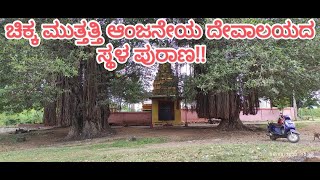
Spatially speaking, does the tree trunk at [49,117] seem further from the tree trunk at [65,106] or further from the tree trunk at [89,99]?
the tree trunk at [89,99]

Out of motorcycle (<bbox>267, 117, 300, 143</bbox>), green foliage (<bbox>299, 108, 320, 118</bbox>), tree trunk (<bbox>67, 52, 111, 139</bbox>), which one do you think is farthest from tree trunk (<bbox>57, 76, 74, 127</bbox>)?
green foliage (<bbox>299, 108, 320, 118</bbox>)

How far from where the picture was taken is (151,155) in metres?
8.71

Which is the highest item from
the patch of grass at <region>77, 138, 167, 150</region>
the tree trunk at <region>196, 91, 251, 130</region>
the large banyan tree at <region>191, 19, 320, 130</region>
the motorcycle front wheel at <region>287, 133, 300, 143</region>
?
the large banyan tree at <region>191, 19, 320, 130</region>

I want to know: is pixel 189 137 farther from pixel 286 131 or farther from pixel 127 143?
pixel 286 131

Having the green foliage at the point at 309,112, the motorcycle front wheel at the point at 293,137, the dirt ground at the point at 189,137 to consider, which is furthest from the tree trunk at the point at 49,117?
the green foliage at the point at 309,112

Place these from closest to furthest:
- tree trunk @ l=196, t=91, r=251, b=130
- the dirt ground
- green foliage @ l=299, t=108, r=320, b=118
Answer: the dirt ground < tree trunk @ l=196, t=91, r=251, b=130 < green foliage @ l=299, t=108, r=320, b=118

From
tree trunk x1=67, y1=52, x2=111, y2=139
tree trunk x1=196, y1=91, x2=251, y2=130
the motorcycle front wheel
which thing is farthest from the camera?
tree trunk x1=196, y1=91, x2=251, y2=130

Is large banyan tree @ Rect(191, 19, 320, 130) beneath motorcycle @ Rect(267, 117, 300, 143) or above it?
above

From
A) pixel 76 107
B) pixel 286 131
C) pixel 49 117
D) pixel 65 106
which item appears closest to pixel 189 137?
pixel 286 131

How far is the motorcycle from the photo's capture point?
10797 millimetres

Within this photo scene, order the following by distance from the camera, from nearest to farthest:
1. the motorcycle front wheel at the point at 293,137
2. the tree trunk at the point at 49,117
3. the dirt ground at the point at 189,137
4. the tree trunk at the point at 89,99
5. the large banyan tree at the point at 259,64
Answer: the motorcycle front wheel at the point at 293,137
the large banyan tree at the point at 259,64
the dirt ground at the point at 189,137
the tree trunk at the point at 89,99
the tree trunk at the point at 49,117

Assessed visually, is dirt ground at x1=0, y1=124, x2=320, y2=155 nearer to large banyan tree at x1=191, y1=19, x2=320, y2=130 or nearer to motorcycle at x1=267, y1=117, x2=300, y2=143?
motorcycle at x1=267, y1=117, x2=300, y2=143

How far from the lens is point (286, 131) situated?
432 inches

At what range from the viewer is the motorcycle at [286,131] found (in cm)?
1080
